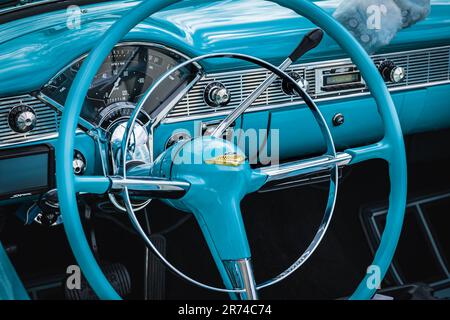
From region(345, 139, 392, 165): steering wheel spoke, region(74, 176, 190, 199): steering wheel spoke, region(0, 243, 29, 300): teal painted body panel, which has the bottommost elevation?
region(0, 243, 29, 300): teal painted body panel

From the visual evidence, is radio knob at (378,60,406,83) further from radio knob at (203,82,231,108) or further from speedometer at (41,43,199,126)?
speedometer at (41,43,199,126)

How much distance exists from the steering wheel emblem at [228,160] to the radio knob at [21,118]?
0.51m

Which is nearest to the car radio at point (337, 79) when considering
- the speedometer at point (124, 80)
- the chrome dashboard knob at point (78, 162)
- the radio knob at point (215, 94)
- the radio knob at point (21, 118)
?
the radio knob at point (215, 94)

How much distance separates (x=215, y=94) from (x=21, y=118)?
483 millimetres

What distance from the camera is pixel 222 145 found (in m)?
1.29

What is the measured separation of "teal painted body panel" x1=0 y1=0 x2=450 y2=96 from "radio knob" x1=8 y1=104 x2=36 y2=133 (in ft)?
0.13

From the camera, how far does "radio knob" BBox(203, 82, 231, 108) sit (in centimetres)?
178

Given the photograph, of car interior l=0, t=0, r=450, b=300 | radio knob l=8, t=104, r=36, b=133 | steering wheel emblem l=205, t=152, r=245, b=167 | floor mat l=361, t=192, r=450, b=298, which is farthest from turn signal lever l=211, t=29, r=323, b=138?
floor mat l=361, t=192, r=450, b=298

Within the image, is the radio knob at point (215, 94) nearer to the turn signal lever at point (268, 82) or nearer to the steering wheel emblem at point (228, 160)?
the turn signal lever at point (268, 82)

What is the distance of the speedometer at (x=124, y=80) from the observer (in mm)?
1594

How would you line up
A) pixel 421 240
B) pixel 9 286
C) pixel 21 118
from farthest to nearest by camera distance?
pixel 421 240 < pixel 21 118 < pixel 9 286

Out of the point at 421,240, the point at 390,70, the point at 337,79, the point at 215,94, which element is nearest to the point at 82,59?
the point at 215,94

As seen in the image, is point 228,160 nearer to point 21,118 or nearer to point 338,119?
point 21,118

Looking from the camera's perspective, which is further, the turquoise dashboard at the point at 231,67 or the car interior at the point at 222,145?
the turquoise dashboard at the point at 231,67
